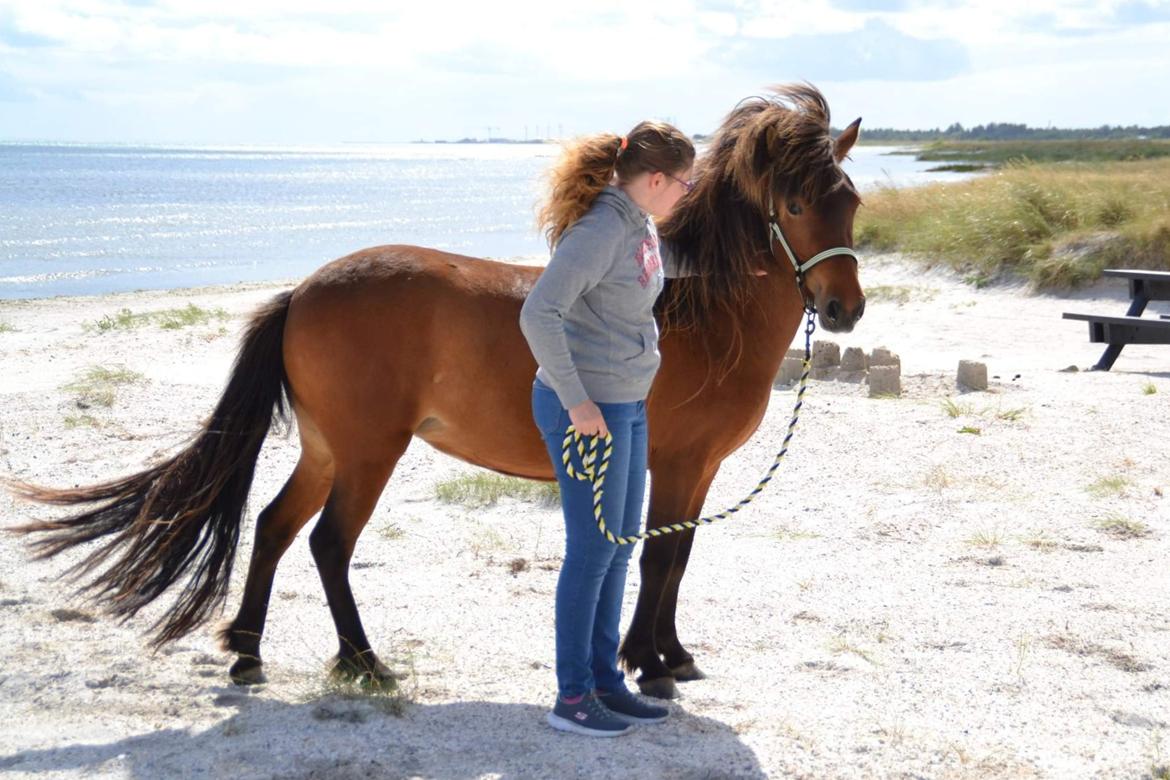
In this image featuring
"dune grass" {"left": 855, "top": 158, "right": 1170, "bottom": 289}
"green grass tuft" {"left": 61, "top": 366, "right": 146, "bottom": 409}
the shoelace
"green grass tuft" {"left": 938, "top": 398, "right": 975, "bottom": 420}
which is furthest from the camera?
"dune grass" {"left": 855, "top": 158, "right": 1170, "bottom": 289}

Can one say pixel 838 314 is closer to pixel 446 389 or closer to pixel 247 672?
pixel 446 389

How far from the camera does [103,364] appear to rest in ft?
33.4

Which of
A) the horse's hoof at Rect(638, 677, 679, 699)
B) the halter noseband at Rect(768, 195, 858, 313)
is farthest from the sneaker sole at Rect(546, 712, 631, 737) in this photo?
the halter noseband at Rect(768, 195, 858, 313)

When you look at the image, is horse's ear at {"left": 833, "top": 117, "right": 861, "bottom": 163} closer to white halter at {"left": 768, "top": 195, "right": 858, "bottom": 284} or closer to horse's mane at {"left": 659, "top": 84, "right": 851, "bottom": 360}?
horse's mane at {"left": 659, "top": 84, "right": 851, "bottom": 360}

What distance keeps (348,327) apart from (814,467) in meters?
3.83

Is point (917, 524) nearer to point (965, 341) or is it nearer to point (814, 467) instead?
point (814, 467)

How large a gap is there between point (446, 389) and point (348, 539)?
623 mm

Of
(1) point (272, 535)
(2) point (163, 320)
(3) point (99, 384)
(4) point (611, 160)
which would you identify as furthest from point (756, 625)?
(2) point (163, 320)

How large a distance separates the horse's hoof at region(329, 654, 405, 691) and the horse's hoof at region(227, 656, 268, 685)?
11.6 inches

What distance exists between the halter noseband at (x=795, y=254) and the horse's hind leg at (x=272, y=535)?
5.93 feet

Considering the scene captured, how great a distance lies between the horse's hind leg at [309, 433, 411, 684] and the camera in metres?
3.85

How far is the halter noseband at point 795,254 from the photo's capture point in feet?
12.4

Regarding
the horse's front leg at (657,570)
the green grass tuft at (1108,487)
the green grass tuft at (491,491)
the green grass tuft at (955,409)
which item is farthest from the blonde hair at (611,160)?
the green grass tuft at (955,409)

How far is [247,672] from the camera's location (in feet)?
13.1
